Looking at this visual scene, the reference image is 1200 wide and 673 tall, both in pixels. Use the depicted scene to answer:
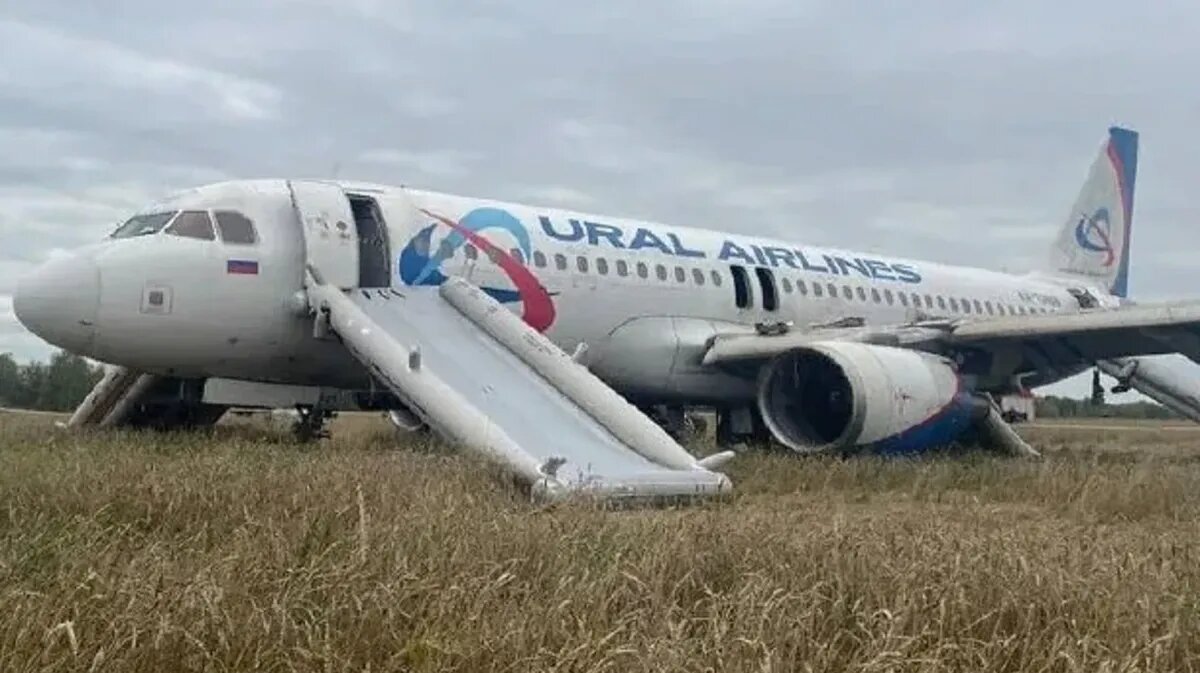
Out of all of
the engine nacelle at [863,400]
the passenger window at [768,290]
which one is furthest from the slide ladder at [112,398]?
the passenger window at [768,290]

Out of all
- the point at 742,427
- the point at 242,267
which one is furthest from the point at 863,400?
the point at 242,267

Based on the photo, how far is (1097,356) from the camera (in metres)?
17.4

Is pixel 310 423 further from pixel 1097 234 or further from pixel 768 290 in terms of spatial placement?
pixel 1097 234

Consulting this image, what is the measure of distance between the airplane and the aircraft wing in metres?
0.03

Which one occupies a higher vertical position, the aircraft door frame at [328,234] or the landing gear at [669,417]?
the aircraft door frame at [328,234]

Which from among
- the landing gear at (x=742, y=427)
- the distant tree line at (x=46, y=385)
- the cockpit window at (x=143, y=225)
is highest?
the cockpit window at (x=143, y=225)

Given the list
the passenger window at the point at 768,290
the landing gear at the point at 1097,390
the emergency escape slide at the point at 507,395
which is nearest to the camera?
the emergency escape slide at the point at 507,395

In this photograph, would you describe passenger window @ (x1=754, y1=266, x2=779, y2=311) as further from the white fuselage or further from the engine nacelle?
the engine nacelle

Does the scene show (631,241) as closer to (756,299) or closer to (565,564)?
(756,299)

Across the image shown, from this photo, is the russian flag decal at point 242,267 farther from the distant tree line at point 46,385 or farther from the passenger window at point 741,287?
the distant tree line at point 46,385

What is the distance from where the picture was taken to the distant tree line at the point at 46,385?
3086 inches

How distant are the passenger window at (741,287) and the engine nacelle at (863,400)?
207cm

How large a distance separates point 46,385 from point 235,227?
7352 centimetres

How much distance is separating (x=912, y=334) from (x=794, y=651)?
13297 mm
